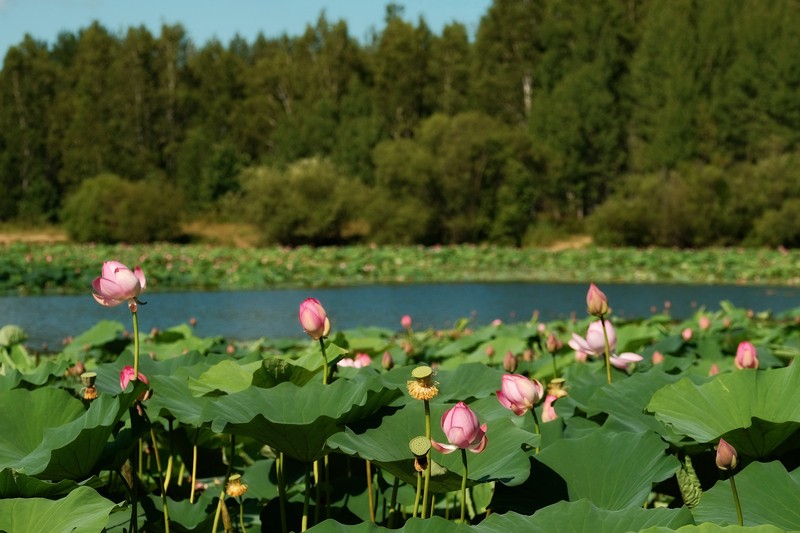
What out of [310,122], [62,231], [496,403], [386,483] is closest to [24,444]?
[386,483]

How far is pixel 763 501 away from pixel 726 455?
120mm

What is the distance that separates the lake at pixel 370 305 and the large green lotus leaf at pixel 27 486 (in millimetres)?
5575

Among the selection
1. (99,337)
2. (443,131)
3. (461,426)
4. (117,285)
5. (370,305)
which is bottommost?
(370,305)

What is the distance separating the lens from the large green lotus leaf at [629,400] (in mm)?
1468

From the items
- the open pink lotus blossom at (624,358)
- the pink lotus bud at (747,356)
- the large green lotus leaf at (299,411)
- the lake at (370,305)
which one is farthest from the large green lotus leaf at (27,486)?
the lake at (370,305)

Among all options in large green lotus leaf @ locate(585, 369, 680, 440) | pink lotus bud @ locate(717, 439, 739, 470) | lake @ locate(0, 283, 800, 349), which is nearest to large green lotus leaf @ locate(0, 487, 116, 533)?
pink lotus bud @ locate(717, 439, 739, 470)

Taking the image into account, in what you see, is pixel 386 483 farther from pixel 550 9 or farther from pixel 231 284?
pixel 550 9

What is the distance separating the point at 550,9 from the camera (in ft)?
92.0

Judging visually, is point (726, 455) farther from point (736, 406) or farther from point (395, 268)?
point (395, 268)

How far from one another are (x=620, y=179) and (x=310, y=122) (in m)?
10.1

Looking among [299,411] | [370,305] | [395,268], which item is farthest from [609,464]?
[395,268]

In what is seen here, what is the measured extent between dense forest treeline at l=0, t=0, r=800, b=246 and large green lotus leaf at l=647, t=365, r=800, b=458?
18226mm

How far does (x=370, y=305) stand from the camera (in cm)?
970

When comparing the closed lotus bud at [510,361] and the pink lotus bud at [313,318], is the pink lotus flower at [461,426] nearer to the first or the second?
the pink lotus bud at [313,318]
